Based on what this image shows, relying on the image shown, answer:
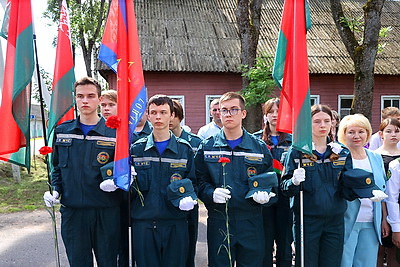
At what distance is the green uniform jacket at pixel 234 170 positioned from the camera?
312 centimetres

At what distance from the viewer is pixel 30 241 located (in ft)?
18.2

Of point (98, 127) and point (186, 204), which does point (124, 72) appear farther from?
point (186, 204)

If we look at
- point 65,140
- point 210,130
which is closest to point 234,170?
point 65,140

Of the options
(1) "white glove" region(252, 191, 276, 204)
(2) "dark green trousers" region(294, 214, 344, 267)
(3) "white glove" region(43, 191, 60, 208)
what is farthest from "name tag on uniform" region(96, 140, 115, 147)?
(2) "dark green trousers" region(294, 214, 344, 267)

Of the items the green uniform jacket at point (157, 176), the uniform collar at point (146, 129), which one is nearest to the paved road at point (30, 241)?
the uniform collar at point (146, 129)

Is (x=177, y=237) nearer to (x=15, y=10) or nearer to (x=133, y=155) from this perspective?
(x=133, y=155)

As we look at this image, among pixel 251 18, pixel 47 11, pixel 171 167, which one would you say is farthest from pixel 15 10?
pixel 47 11

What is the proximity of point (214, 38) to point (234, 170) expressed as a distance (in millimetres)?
11153

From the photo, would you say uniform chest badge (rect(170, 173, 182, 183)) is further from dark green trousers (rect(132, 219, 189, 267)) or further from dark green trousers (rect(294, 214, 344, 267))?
dark green trousers (rect(294, 214, 344, 267))

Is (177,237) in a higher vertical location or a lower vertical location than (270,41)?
lower

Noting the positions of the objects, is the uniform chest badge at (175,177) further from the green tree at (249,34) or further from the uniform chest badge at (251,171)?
the green tree at (249,34)

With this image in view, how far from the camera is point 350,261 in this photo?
331 cm

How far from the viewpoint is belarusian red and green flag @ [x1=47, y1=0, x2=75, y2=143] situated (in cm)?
354

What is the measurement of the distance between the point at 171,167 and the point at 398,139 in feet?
7.98
